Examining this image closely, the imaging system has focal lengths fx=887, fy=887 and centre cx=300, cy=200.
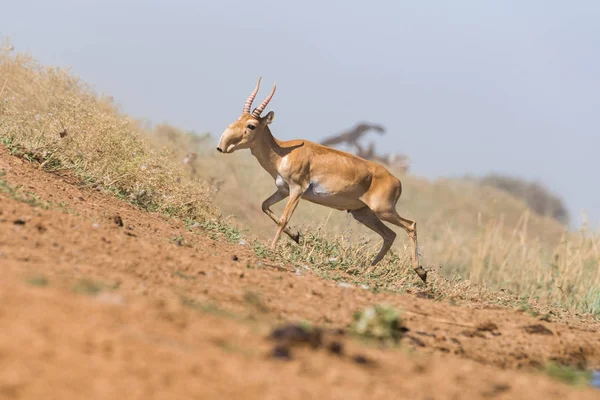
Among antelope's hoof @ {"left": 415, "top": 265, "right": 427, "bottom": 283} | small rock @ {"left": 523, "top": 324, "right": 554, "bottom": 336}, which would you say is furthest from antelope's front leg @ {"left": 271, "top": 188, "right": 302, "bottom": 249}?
small rock @ {"left": 523, "top": 324, "right": 554, "bottom": 336}

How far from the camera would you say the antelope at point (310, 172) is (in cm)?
1251

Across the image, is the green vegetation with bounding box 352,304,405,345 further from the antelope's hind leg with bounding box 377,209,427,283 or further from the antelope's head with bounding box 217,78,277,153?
the antelope's head with bounding box 217,78,277,153

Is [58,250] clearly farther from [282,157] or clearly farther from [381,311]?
[282,157]

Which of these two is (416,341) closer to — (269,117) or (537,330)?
(537,330)

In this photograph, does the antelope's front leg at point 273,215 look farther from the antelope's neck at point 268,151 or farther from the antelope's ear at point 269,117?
the antelope's ear at point 269,117

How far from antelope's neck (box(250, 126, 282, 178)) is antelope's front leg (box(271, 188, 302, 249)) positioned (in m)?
0.49

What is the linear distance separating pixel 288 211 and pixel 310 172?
762 mm

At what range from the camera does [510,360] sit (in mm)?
7844

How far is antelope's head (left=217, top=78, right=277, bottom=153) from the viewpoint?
12508 mm

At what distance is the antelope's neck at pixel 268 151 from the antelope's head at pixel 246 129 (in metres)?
0.09

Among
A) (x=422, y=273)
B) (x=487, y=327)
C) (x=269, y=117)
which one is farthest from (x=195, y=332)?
(x=269, y=117)

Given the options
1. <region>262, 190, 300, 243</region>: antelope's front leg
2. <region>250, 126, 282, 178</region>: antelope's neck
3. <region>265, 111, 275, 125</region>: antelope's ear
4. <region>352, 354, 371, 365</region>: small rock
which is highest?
<region>265, 111, 275, 125</region>: antelope's ear

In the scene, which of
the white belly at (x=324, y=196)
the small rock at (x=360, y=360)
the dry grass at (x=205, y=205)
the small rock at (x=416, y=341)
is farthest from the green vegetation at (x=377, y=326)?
the white belly at (x=324, y=196)

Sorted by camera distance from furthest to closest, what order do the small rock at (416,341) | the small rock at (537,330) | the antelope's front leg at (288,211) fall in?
1. the antelope's front leg at (288,211)
2. the small rock at (537,330)
3. the small rock at (416,341)
